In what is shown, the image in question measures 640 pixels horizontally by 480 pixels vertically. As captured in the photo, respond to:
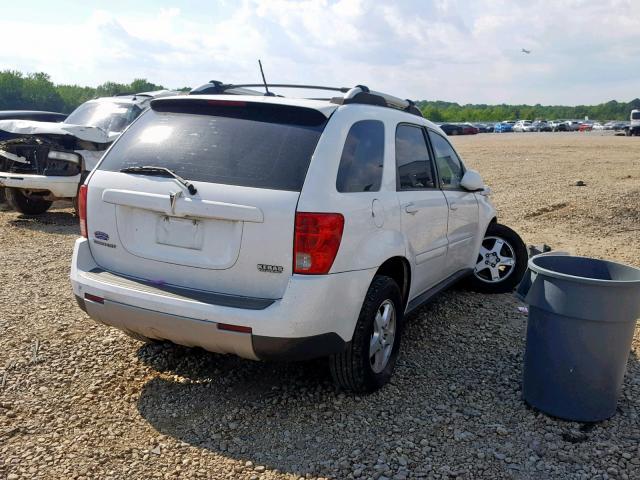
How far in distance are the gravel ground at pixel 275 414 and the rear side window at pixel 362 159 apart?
1.35 metres

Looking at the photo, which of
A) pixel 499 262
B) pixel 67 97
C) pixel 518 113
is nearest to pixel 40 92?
pixel 67 97

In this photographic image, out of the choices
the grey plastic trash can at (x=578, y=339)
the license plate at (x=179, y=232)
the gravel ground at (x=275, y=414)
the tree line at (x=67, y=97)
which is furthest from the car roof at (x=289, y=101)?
the tree line at (x=67, y=97)

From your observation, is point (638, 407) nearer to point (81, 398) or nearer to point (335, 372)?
point (335, 372)

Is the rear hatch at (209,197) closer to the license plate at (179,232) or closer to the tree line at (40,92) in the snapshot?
the license plate at (179,232)

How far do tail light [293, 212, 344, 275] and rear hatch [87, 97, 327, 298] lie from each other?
5 cm

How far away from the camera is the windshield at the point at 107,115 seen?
414 inches

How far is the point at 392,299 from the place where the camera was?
3.99 meters

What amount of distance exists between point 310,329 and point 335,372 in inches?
21.0

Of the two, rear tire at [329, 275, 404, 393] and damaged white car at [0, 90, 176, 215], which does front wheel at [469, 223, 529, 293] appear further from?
damaged white car at [0, 90, 176, 215]

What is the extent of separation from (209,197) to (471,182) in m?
2.69

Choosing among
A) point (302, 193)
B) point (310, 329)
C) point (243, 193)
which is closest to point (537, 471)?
point (310, 329)

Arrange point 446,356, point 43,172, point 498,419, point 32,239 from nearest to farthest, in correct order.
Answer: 1. point 498,419
2. point 446,356
3. point 32,239
4. point 43,172

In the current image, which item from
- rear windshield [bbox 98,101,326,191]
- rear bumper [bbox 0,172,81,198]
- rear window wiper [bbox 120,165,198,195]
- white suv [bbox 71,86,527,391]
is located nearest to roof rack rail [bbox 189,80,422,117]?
white suv [bbox 71,86,527,391]

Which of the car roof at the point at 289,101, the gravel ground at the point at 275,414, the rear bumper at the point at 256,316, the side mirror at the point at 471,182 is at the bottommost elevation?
the gravel ground at the point at 275,414
